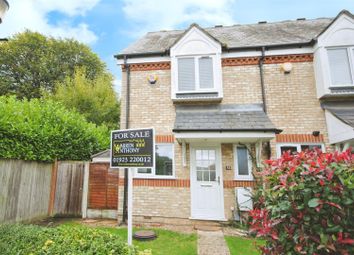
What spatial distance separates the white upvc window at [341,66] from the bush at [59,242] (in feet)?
26.9

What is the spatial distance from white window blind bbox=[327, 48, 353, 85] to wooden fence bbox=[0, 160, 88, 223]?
1001cm

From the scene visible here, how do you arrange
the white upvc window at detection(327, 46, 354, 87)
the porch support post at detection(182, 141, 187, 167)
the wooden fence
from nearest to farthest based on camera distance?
the wooden fence → the white upvc window at detection(327, 46, 354, 87) → the porch support post at detection(182, 141, 187, 167)

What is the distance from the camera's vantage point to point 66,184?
340 inches

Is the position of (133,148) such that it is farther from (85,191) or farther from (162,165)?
(85,191)

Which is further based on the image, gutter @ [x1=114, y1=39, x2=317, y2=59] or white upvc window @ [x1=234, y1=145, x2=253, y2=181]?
gutter @ [x1=114, y1=39, x2=317, y2=59]

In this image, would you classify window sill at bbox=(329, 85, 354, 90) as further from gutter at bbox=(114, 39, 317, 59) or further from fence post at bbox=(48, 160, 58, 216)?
fence post at bbox=(48, 160, 58, 216)

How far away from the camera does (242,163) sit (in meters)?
7.55

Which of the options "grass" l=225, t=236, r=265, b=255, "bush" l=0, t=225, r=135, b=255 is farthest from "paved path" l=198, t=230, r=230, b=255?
"bush" l=0, t=225, r=135, b=255

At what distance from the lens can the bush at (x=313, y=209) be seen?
7.80ft

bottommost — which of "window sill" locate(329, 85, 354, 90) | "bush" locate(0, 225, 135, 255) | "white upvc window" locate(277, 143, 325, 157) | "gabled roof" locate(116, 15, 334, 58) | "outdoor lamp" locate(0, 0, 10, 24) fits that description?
"bush" locate(0, 225, 135, 255)

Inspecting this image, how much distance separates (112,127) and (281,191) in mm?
18001

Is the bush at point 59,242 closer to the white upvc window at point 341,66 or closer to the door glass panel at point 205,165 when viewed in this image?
the door glass panel at point 205,165

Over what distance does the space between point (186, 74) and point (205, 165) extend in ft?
11.7

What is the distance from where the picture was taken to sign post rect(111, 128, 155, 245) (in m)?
4.93
